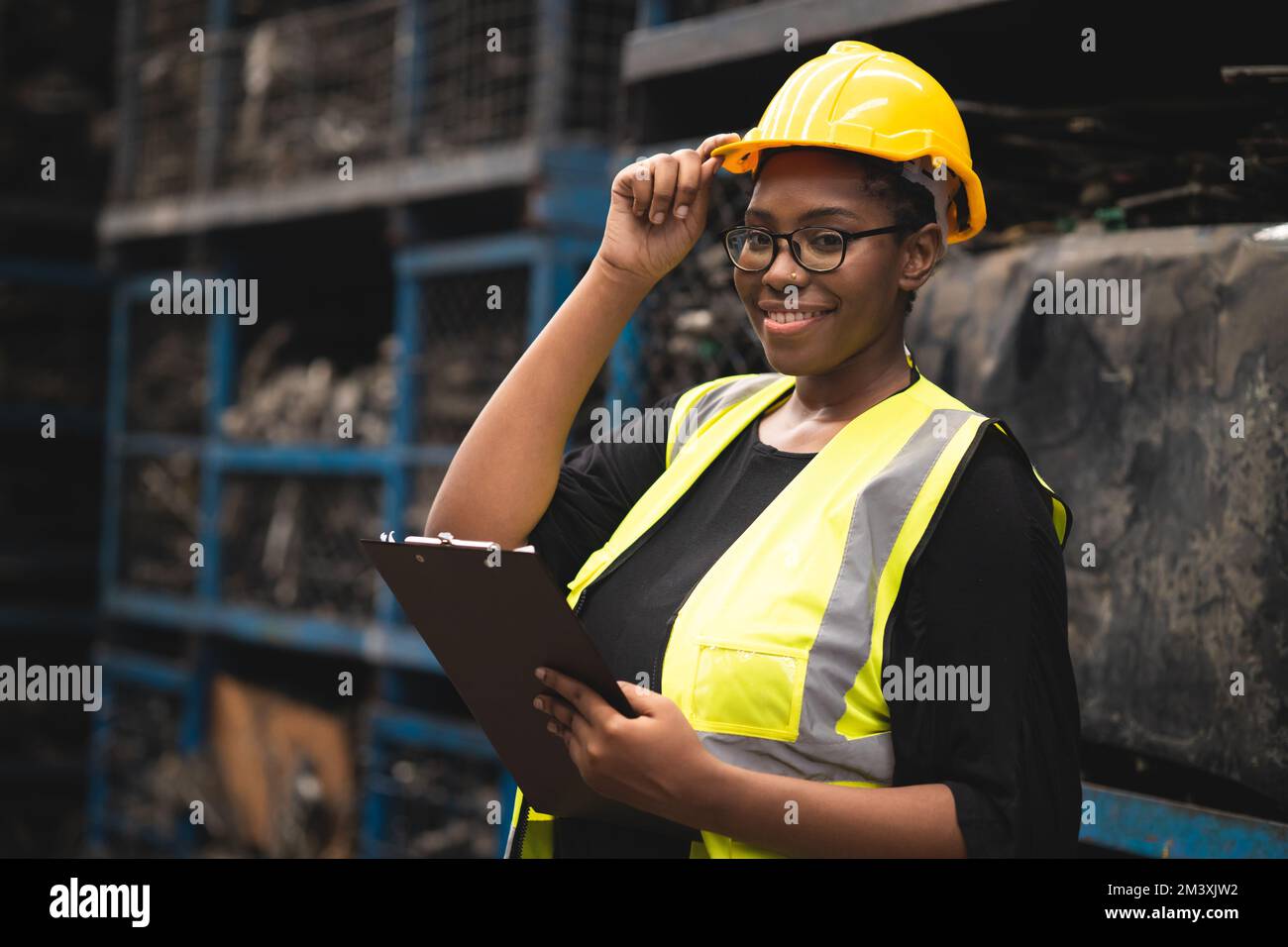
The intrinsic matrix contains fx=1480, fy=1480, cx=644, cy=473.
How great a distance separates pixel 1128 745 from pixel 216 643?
522 cm

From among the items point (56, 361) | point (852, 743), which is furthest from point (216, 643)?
point (852, 743)

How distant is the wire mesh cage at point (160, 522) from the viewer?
721 cm

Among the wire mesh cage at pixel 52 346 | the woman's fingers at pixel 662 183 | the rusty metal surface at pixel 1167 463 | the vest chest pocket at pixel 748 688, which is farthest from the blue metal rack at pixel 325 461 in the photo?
the vest chest pocket at pixel 748 688

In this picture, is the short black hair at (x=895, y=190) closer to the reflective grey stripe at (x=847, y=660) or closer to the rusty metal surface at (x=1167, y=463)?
the reflective grey stripe at (x=847, y=660)

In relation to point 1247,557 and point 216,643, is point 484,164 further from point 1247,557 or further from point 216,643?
point 1247,557

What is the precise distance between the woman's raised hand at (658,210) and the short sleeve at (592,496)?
255 mm

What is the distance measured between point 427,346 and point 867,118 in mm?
4152

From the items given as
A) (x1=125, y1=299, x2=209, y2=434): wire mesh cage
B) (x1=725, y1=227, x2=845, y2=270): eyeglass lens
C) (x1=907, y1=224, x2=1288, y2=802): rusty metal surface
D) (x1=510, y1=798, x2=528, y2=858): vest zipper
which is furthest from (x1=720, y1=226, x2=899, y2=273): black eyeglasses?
(x1=125, y1=299, x2=209, y2=434): wire mesh cage

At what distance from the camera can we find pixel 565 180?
521 cm

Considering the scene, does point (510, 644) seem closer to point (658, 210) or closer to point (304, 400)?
point (658, 210)

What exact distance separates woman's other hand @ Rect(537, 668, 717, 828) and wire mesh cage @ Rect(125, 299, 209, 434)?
6.06m

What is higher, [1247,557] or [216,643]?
[1247,557]

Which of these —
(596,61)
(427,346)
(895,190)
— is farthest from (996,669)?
(427,346)
